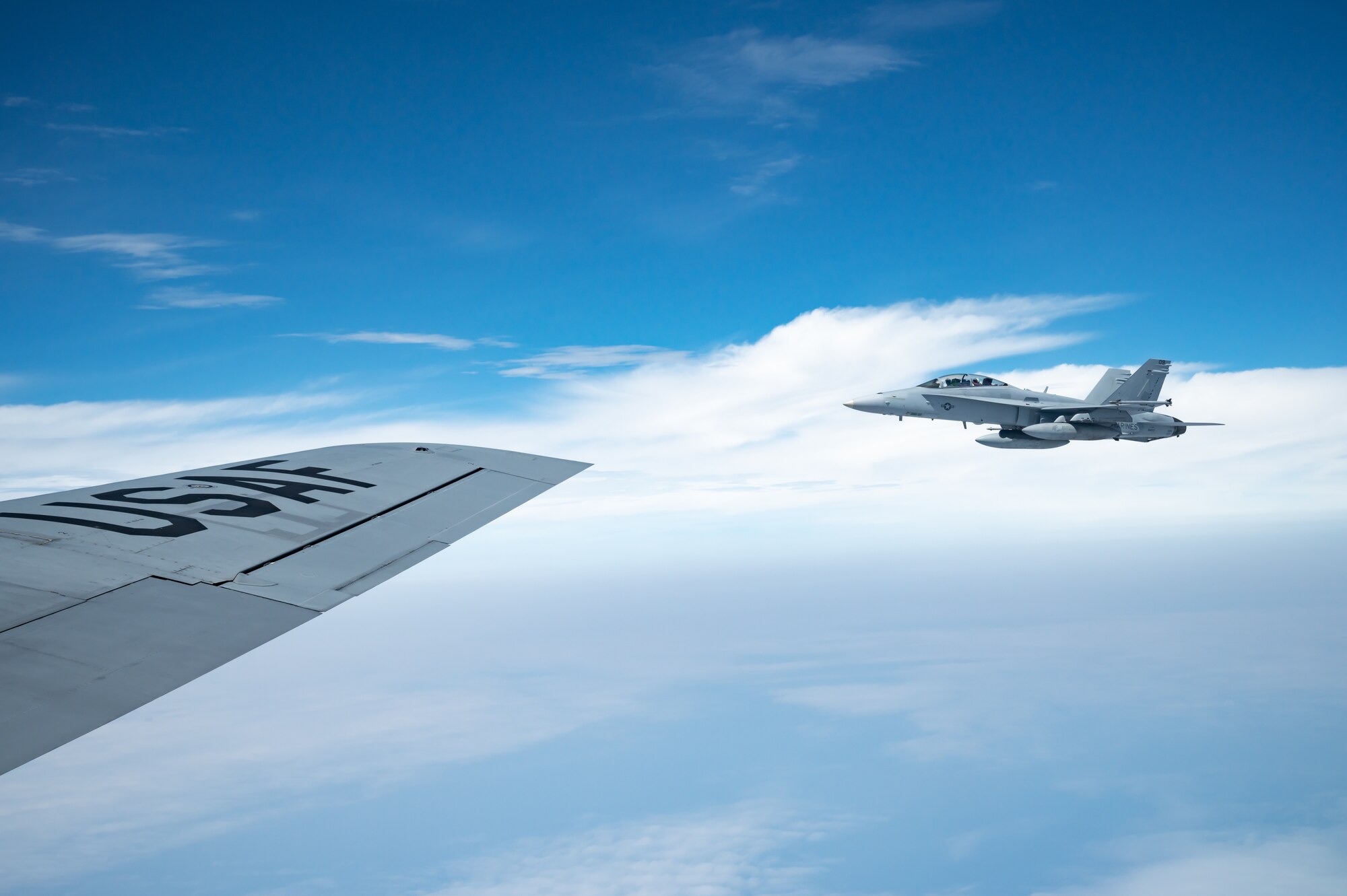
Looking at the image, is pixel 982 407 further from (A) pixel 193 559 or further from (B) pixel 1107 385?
(A) pixel 193 559

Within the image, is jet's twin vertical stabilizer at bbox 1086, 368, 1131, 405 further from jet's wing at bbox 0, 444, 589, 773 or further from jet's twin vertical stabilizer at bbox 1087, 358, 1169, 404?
jet's wing at bbox 0, 444, 589, 773

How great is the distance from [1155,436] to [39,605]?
4582 centimetres

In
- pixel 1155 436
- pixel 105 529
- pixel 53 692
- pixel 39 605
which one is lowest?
pixel 53 692

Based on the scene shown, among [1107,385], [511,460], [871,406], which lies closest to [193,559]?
[511,460]

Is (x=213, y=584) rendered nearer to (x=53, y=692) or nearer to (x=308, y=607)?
(x=308, y=607)

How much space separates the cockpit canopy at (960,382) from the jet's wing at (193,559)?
31.2 metres

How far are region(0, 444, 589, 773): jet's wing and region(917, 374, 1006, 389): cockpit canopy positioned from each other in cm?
3124

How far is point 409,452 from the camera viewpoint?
11.2m

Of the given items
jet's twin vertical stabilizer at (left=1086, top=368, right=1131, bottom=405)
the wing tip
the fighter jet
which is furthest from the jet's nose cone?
the wing tip

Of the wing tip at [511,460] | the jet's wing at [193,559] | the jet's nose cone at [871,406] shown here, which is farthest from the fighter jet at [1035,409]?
the jet's wing at [193,559]

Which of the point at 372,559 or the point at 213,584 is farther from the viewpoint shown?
the point at 372,559

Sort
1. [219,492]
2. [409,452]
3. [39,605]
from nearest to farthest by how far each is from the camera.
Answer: [39,605], [219,492], [409,452]

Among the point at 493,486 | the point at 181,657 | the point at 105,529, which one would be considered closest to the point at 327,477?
the point at 493,486

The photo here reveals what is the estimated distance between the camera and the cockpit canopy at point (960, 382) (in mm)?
38031
